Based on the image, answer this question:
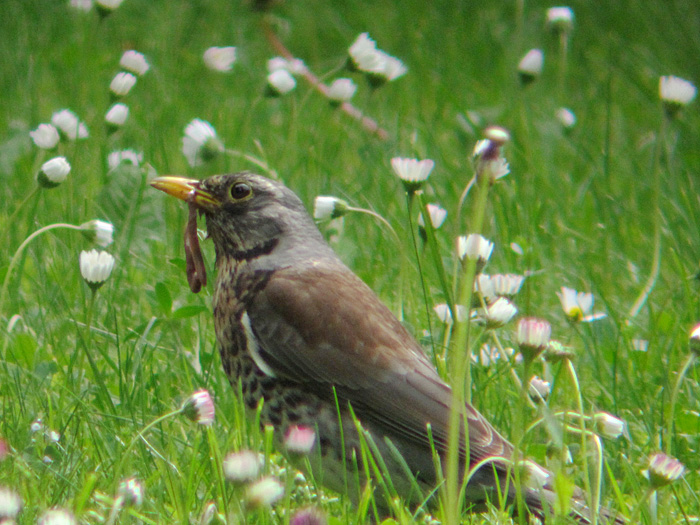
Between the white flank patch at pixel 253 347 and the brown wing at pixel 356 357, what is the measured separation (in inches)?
0.5

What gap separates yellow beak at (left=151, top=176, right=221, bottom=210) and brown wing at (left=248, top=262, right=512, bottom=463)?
0.46 metres

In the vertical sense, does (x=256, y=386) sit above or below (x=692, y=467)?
above

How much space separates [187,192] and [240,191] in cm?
17

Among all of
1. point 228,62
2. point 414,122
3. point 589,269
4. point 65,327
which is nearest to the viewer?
point 65,327

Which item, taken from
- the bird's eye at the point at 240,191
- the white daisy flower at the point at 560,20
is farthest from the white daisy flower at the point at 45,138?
the white daisy flower at the point at 560,20

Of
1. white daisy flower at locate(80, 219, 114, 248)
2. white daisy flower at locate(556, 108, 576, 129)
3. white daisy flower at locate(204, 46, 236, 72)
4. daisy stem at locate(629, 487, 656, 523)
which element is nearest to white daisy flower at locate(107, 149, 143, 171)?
white daisy flower at locate(204, 46, 236, 72)

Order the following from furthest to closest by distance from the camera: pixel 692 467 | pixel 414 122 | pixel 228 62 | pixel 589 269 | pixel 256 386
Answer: pixel 414 122
pixel 228 62
pixel 589 269
pixel 692 467
pixel 256 386

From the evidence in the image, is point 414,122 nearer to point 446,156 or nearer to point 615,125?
point 446,156

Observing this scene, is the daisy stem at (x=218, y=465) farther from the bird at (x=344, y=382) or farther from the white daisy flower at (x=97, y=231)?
the white daisy flower at (x=97, y=231)

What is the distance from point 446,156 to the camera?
587 centimetres

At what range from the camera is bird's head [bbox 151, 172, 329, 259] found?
11.5 ft

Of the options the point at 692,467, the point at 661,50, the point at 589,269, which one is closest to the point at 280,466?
the point at 692,467

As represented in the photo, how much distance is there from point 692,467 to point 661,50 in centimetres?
456

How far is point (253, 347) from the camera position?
310 centimetres
